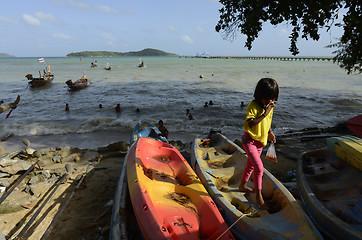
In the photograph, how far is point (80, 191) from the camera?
5.43 m

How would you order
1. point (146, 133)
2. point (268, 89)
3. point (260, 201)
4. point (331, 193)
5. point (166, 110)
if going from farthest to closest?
point (166, 110) < point (146, 133) < point (331, 193) < point (260, 201) < point (268, 89)

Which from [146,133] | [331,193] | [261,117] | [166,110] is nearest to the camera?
[261,117]

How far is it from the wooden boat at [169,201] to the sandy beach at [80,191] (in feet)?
4.06

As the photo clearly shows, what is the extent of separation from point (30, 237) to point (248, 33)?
8161mm

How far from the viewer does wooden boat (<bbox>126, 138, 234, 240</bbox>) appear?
121 inches

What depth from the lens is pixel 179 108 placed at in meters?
16.3

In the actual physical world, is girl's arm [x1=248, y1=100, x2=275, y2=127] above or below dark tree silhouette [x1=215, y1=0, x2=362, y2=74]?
below

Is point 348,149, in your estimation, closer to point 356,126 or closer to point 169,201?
point 356,126

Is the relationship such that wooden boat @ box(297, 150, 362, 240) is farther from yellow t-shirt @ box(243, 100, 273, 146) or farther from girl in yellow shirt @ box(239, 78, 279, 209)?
yellow t-shirt @ box(243, 100, 273, 146)

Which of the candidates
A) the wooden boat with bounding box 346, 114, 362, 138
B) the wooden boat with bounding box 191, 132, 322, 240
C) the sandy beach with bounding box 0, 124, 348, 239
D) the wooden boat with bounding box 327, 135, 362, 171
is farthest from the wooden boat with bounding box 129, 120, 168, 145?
the wooden boat with bounding box 346, 114, 362, 138

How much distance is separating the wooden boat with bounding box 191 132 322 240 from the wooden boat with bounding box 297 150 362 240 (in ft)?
2.11

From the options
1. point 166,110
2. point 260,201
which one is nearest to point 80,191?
point 260,201

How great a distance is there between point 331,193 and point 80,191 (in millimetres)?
6056

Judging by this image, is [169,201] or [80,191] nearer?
[169,201]
